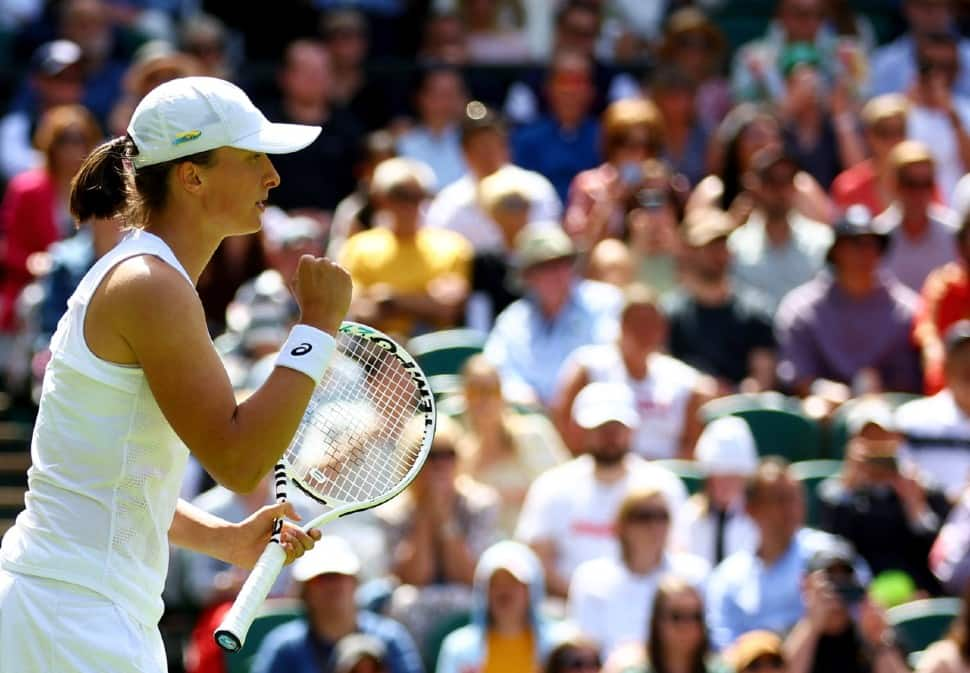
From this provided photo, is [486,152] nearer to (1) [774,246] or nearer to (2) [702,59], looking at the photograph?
(1) [774,246]

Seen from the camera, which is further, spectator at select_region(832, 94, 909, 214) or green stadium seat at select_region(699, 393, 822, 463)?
spectator at select_region(832, 94, 909, 214)

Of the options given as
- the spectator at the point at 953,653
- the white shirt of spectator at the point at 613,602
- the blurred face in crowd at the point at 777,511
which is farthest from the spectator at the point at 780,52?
the spectator at the point at 953,653

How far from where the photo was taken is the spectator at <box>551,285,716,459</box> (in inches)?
328

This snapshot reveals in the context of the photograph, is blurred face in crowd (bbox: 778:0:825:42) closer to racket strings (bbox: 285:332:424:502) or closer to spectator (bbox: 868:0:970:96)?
spectator (bbox: 868:0:970:96)

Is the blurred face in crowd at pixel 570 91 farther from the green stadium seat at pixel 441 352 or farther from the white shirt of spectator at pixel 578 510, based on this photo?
the white shirt of spectator at pixel 578 510

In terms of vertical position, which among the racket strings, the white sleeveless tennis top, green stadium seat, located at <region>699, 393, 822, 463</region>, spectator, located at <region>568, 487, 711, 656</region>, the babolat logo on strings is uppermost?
the babolat logo on strings

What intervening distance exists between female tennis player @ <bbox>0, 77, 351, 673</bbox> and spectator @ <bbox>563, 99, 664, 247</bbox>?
21.2 ft

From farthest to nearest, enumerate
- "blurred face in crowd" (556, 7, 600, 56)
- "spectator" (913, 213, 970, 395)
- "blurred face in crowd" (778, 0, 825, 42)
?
"blurred face in crowd" (556, 7, 600, 56) → "blurred face in crowd" (778, 0, 825, 42) → "spectator" (913, 213, 970, 395)

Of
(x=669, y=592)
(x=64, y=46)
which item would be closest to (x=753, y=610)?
(x=669, y=592)

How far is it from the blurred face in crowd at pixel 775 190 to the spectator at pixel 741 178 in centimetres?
36

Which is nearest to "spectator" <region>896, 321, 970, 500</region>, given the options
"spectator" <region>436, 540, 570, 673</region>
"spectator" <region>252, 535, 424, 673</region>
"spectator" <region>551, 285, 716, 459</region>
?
"spectator" <region>551, 285, 716, 459</region>

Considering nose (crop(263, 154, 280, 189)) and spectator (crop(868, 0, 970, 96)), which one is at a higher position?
nose (crop(263, 154, 280, 189))

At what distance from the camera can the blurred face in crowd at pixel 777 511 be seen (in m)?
7.10

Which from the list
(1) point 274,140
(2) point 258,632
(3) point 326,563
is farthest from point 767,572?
(1) point 274,140
